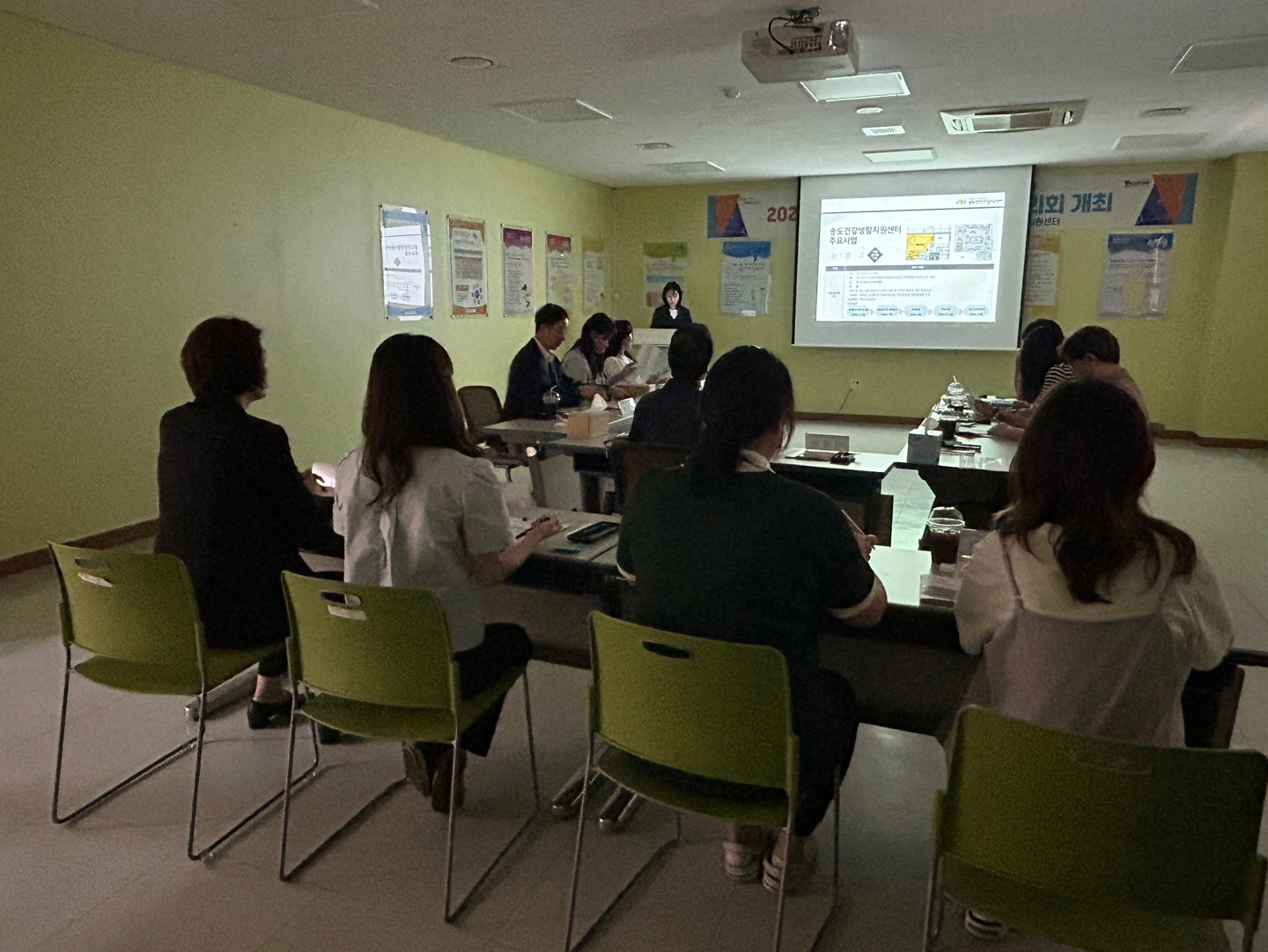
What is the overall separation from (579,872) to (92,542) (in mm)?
3710

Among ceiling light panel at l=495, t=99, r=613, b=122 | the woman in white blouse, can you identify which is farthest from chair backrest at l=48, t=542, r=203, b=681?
ceiling light panel at l=495, t=99, r=613, b=122

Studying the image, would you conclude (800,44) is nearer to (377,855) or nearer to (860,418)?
(377,855)

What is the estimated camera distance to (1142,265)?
8180 millimetres

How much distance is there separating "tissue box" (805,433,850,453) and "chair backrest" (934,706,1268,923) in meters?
2.69

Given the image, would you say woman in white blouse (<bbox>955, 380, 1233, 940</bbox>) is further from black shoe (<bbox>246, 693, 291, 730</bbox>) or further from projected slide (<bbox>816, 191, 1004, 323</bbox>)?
projected slide (<bbox>816, 191, 1004, 323</bbox>)

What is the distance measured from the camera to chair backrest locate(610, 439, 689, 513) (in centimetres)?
347

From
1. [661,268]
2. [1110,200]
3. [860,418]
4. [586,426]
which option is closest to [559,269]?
[661,268]

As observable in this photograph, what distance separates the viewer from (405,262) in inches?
262

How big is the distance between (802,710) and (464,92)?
473 cm

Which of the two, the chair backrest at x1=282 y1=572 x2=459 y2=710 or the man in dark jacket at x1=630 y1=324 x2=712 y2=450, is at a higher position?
Result: the man in dark jacket at x1=630 y1=324 x2=712 y2=450

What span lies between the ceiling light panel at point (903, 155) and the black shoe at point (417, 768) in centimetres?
663

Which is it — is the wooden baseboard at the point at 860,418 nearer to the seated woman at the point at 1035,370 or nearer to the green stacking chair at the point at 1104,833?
the seated woman at the point at 1035,370

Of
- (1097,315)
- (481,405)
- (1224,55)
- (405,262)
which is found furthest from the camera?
(1097,315)

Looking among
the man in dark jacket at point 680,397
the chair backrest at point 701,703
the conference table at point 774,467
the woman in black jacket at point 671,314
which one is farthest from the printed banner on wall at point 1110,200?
the chair backrest at point 701,703
